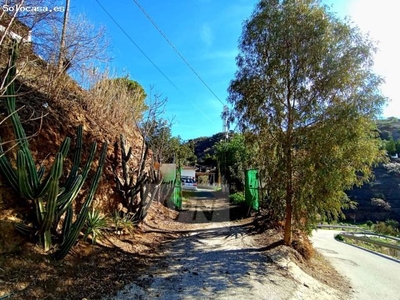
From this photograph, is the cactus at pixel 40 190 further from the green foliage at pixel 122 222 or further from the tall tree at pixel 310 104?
the tall tree at pixel 310 104

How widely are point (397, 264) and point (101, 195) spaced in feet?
35.8

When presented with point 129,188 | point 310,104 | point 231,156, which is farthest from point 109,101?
point 231,156

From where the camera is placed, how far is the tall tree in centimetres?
631

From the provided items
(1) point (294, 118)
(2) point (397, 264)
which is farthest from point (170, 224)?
(2) point (397, 264)

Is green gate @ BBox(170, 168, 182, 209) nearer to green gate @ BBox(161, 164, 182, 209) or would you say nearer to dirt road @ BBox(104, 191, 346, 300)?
green gate @ BBox(161, 164, 182, 209)

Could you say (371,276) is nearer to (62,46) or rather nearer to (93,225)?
(93,225)

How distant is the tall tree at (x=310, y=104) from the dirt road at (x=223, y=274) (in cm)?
136

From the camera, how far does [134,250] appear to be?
573cm

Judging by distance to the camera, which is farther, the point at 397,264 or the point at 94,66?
the point at 397,264

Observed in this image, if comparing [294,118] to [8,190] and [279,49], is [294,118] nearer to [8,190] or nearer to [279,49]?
[279,49]

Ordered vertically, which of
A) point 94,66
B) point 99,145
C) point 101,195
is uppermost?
point 94,66

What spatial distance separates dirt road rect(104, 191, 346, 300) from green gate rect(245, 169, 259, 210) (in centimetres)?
295

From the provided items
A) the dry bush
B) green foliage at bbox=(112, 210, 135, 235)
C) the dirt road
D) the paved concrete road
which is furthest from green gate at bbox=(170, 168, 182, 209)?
the paved concrete road

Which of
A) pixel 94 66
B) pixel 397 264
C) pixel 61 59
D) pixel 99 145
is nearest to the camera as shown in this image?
pixel 61 59
